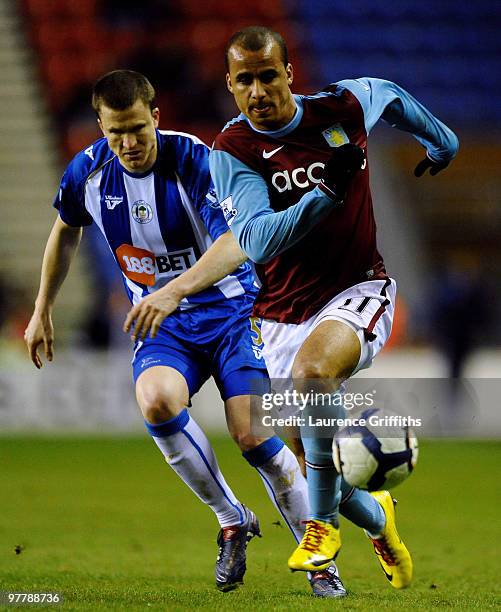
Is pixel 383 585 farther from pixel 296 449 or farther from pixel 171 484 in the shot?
pixel 171 484

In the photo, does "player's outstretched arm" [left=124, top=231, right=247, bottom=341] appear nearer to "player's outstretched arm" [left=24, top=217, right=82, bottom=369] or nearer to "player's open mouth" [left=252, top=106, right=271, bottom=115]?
"player's open mouth" [left=252, top=106, right=271, bottom=115]

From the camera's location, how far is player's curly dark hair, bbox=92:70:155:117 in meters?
4.91

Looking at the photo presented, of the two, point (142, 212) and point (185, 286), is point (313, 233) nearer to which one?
point (185, 286)

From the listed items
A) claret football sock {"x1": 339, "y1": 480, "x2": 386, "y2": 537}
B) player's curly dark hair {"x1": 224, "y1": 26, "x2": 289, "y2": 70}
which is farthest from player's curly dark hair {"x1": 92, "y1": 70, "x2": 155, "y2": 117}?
claret football sock {"x1": 339, "y1": 480, "x2": 386, "y2": 537}

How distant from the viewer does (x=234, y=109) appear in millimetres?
18062

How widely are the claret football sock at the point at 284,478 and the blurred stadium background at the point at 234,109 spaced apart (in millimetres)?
10242

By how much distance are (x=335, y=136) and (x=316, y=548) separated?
1.70m

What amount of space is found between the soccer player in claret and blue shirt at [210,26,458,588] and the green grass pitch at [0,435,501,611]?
414mm

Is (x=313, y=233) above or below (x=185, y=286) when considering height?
above

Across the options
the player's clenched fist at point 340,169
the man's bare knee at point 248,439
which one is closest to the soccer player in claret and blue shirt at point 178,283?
→ the man's bare knee at point 248,439

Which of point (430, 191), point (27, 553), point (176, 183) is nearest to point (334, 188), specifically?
point (176, 183)

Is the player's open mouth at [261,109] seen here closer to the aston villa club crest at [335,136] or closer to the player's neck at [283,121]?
the player's neck at [283,121]

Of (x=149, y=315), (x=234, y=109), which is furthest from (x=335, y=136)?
(x=234, y=109)

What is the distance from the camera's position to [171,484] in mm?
10188
